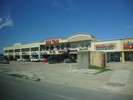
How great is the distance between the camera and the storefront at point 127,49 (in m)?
51.1

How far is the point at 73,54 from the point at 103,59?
37.7m

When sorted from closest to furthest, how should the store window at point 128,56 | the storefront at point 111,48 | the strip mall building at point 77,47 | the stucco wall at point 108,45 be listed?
the store window at point 128,56 < the strip mall building at point 77,47 < the stucco wall at point 108,45 < the storefront at point 111,48

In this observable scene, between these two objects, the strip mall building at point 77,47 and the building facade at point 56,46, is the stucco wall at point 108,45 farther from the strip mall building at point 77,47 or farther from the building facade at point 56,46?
the building facade at point 56,46

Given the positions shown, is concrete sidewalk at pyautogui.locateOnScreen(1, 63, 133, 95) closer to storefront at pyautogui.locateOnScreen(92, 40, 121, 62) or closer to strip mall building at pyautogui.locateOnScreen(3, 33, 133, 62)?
strip mall building at pyautogui.locateOnScreen(3, 33, 133, 62)

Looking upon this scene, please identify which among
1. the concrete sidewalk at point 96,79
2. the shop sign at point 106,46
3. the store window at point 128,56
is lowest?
the concrete sidewalk at point 96,79

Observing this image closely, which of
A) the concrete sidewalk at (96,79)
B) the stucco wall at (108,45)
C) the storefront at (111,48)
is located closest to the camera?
the concrete sidewalk at (96,79)

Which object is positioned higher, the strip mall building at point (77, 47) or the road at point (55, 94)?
the strip mall building at point (77, 47)

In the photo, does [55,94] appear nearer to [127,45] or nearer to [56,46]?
[127,45]

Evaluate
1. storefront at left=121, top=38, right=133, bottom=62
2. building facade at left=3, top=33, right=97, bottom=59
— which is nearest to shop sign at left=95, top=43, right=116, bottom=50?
storefront at left=121, top=38, right=133, bottom=62

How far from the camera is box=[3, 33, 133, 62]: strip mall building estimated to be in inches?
2099

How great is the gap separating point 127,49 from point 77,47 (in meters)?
20.0

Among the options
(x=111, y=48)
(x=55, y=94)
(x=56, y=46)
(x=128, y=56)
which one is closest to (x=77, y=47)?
(x=56, y=46)

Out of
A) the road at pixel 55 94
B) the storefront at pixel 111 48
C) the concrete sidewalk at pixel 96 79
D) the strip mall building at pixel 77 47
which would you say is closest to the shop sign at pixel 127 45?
the strip mall building at pixel 77 47

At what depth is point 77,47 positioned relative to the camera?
67812mm
